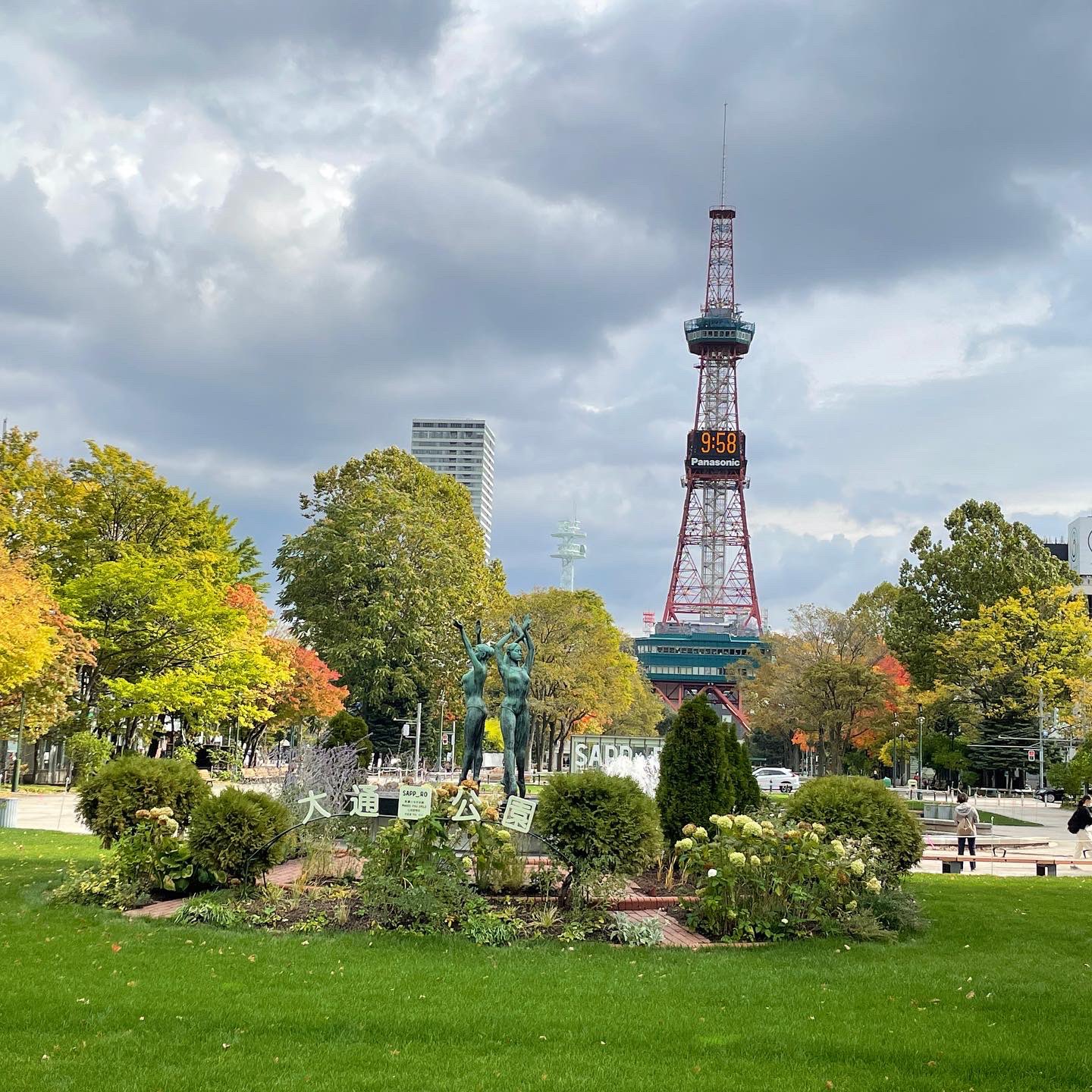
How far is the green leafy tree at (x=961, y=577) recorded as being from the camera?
171ft

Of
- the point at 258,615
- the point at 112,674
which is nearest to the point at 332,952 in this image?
the point at 112,674

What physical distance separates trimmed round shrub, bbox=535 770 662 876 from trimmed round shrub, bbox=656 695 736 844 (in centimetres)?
290

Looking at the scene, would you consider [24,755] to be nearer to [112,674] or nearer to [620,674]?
[112,674]

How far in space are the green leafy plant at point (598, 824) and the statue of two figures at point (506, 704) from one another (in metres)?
6.23

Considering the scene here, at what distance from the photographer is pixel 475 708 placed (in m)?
19.4

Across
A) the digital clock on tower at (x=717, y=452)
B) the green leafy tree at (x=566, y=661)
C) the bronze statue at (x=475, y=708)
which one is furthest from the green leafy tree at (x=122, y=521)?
the digital clock on tower at (x=717, y=452)

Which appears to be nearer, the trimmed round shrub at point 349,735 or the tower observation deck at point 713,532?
the trimmed round shrub at point 349,735

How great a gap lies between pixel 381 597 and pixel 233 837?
3197 centimetres

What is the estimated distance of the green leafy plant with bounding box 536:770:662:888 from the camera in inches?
488

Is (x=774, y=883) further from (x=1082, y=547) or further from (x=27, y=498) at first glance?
(x=1082, y=547)

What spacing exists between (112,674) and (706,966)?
33786 mm

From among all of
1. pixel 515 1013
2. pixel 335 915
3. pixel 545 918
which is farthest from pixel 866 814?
pixel 515 1013

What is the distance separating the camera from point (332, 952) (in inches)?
385

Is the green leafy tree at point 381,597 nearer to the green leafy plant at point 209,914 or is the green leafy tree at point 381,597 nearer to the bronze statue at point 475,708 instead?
the bronze statue at point 475,708
